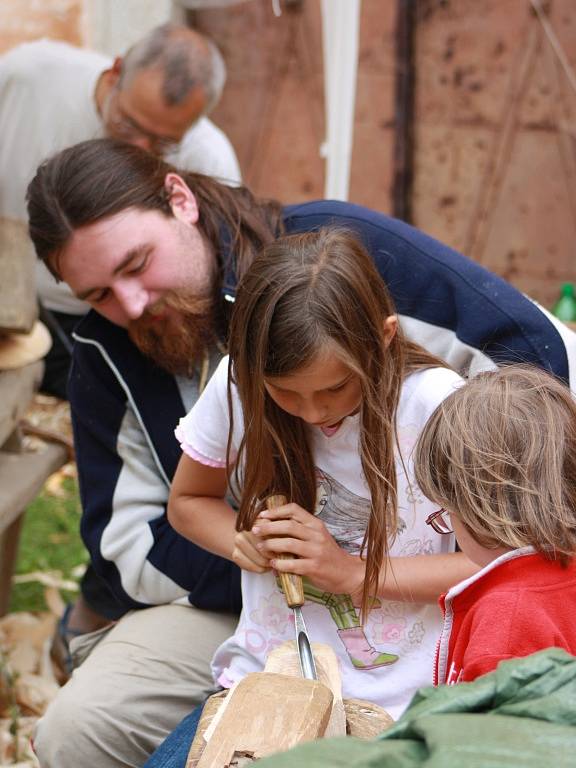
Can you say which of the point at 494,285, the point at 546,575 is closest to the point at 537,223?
the point at 494,285

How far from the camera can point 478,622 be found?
150 centimetres

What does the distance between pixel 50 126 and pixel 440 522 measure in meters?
2.90

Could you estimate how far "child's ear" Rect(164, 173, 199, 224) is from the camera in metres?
2.36

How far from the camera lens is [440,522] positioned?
1.90m

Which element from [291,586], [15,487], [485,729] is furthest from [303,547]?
[15,487]

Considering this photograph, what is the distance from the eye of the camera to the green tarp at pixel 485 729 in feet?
3.07

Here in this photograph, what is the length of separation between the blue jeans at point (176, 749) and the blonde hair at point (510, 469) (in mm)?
703

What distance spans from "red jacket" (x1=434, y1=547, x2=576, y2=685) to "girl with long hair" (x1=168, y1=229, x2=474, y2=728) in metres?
0.27

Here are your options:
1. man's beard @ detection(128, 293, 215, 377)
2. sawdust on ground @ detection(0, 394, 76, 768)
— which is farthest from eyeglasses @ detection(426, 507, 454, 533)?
sawdust on ground @ detection(0, 394, 76, 768)

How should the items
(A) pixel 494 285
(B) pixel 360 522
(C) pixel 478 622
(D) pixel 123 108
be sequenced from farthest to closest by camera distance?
(D) pixel 123 108 < (A) pixel 494 285 < (B) pixel 360 522 < (C) pixel 478 622

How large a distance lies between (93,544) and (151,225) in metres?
0.75

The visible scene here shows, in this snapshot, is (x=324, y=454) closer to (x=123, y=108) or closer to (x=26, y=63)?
(x=123, y=108)

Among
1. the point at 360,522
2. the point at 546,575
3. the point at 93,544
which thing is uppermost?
the point at 546,575

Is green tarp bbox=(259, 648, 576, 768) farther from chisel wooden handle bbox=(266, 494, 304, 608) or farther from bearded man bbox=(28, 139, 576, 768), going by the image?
bearded man bbox=(28, 139, 576, 768)
